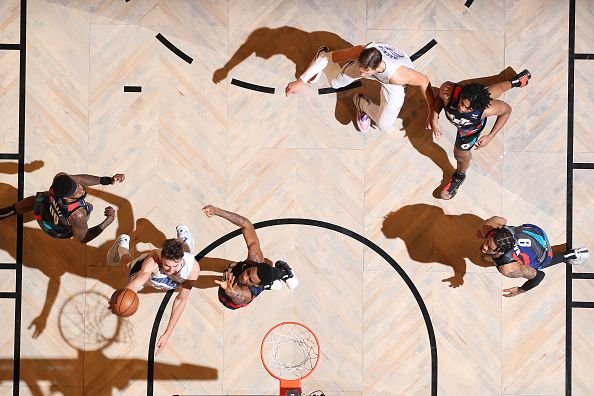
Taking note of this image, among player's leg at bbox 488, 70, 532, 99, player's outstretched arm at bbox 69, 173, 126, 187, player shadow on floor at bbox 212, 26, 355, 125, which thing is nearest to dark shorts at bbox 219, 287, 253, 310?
player's outstretched arm at bbox 69, 173, 126, 187

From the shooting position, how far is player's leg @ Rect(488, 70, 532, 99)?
20.3 ft

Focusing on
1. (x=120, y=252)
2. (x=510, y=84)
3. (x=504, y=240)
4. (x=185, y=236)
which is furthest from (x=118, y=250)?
(x=510, y=84)

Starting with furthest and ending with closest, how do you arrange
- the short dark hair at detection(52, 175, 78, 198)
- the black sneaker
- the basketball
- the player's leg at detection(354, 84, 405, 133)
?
the black sneaker < the player's leg at detection(354, 84, 405, 133) < the short dark hair at detection(52, 175, 78, 198) < the basketball

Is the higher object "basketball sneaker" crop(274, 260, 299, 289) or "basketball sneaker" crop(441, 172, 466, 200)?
"basketball sneaker" crop(441, 172, 466, 200)

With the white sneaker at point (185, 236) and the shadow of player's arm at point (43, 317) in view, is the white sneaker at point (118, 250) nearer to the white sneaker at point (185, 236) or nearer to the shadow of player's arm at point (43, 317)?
the white sneaker at point (185, 236)

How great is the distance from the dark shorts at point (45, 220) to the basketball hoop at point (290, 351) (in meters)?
2.40

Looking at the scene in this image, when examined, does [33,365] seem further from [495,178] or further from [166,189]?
[495,178]

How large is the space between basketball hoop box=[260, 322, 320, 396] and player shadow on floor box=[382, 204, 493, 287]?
1467mm

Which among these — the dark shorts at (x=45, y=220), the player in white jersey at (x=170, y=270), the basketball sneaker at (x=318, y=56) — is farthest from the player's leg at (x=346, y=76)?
the dark shorts at (x=45, y=220)

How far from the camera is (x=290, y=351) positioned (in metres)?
6.61

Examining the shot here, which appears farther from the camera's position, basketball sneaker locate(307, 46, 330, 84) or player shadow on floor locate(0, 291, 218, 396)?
player shadow on floor locate(0, 291, 218, 396)

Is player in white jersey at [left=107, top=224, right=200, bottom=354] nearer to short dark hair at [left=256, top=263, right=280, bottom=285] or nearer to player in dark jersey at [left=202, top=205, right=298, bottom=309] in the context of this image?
player in dark jersey at [left=202, top=205, right=298, bottom=309]

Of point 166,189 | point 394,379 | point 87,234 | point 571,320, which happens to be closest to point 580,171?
point 571,320

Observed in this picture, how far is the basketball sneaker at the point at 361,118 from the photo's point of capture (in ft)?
21.4
